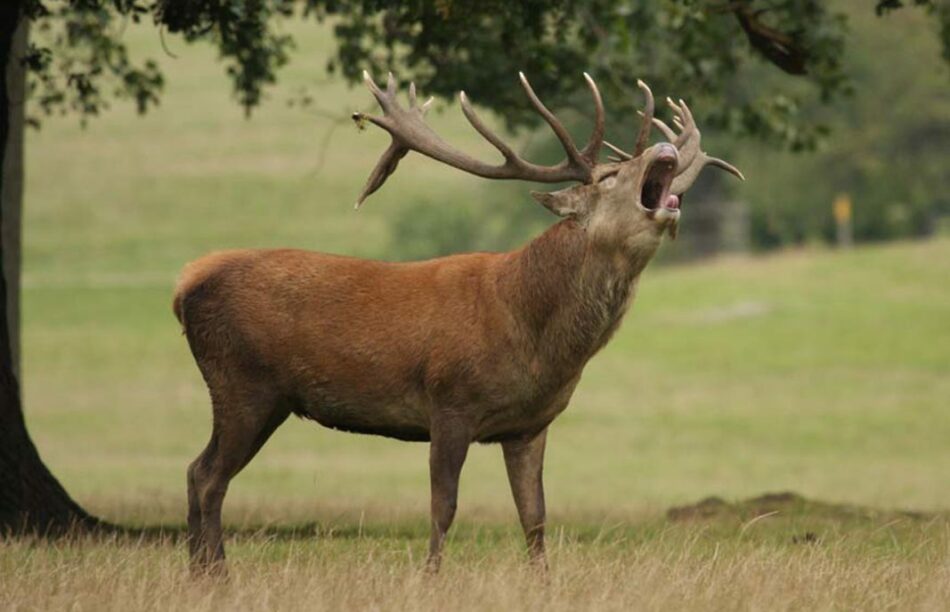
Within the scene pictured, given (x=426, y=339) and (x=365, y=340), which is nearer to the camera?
(x=426, y=339)

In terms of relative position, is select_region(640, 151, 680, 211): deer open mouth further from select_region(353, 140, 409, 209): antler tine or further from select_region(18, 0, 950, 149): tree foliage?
select_region(18, 0, 950, 149): tree foliage

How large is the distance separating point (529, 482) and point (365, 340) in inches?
40.4

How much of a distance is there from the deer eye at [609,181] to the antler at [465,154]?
2.9 inches

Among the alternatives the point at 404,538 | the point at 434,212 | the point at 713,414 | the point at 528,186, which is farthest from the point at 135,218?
the point at 404,538

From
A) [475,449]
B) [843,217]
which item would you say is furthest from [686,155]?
[843,217]

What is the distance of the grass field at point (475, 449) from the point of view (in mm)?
8180

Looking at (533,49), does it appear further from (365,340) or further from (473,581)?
(473,581)

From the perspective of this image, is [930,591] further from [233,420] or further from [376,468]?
[376,468]

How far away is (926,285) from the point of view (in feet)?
155

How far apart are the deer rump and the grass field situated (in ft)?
2.28

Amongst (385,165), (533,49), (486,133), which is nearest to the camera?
(486,133)

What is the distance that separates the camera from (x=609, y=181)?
28.5ft

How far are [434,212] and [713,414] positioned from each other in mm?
29121

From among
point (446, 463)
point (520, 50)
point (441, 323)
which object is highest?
point (520, 50)
